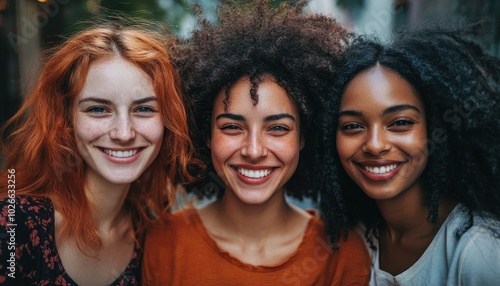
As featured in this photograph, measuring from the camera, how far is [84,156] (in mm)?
2783

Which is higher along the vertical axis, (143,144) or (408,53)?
(408,53)

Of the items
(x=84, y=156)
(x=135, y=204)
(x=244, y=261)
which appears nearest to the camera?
(x=84, y=156)

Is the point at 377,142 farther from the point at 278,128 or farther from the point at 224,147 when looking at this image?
the point at 224,147

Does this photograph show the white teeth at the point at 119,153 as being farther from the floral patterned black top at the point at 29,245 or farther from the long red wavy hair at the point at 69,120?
the floral patterned black top at the point at 29,245

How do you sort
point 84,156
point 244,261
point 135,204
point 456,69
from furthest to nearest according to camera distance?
point 135,204, point 244,261, point 84,156, point 456,69


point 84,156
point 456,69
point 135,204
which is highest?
point 456,69

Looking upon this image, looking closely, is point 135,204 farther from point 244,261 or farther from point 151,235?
point 244,261

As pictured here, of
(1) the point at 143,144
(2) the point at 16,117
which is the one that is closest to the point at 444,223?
(1) the point at 143,144

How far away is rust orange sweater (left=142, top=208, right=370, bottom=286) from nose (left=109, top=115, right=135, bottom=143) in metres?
0.74

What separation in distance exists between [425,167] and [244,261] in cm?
118

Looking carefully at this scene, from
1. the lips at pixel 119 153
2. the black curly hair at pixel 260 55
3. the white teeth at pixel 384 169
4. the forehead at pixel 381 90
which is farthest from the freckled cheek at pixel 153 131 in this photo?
the white teeth at pixel 384 169

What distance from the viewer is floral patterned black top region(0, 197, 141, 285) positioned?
7.76 feet

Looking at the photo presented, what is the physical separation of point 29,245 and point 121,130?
28.6 inches

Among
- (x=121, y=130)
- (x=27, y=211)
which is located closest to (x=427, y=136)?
(x=121, y=130)
